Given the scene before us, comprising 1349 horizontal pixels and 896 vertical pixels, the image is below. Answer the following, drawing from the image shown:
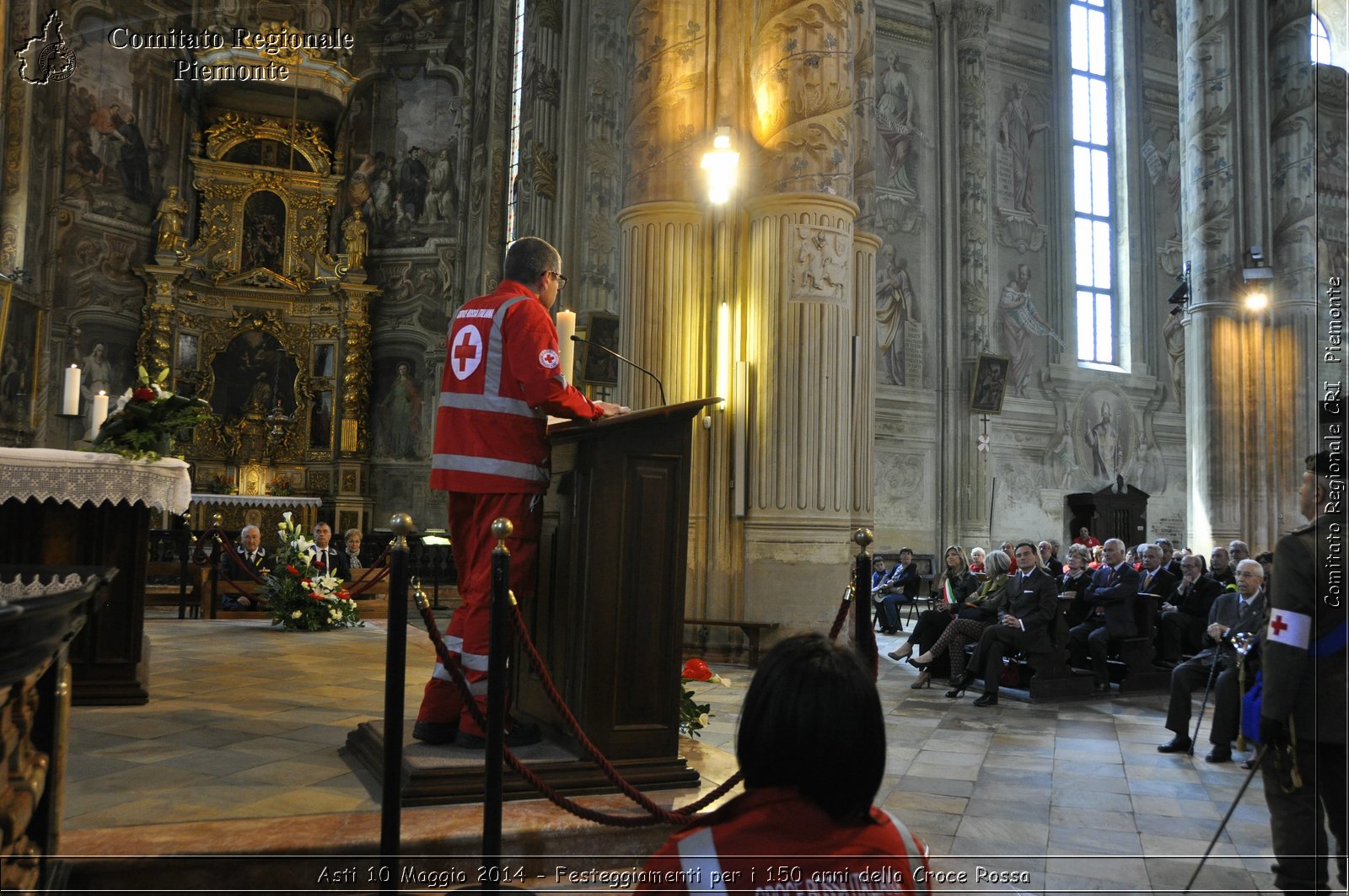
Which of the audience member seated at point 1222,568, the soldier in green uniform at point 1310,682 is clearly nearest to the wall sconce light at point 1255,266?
the audience member seated at point 1222,568

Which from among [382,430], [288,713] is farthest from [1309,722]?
[382,430]

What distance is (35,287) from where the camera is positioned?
56.5 feet

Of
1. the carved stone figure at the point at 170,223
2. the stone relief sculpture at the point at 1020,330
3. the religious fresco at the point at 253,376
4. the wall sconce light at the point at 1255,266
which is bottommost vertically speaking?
the religious fresco at the point at 253,376

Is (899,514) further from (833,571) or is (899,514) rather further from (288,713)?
(288,713)

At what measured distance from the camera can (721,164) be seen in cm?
880

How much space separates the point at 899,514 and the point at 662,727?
1618 centimetres

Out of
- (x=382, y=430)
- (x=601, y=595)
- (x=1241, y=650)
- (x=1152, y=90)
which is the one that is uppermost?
(x=1152, y=90)

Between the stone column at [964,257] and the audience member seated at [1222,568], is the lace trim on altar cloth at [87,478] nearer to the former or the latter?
the audience member seated at [1222,568]

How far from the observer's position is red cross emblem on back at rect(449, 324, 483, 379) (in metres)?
3.90

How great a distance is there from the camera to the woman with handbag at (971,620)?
8.60 m

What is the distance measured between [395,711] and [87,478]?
10.0 feet

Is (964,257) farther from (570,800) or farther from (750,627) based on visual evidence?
(570,800)

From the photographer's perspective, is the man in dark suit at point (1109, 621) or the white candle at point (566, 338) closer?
the white candle at point (566, 338)

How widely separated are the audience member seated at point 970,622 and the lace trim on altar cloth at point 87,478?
6219mm
